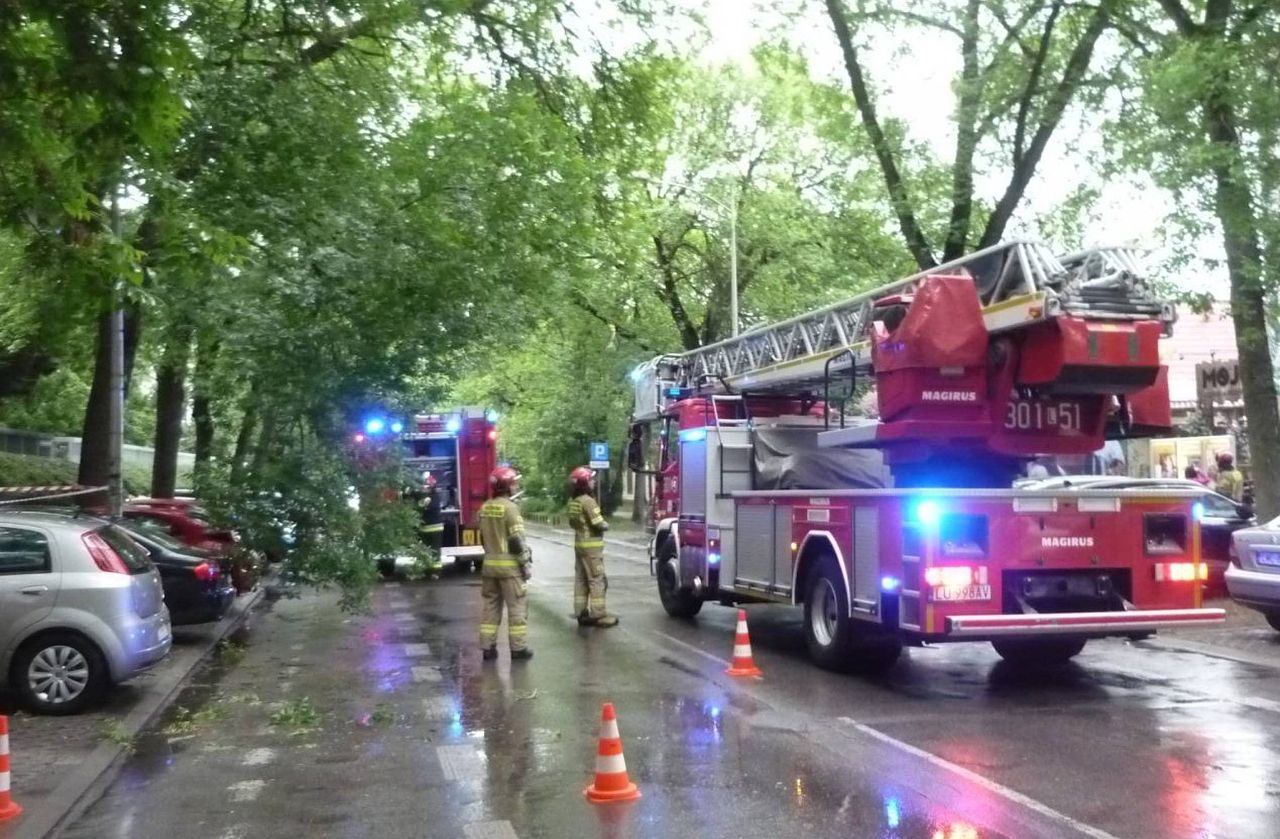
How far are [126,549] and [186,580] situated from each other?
311 centimetres

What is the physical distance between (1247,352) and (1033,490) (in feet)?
22.6

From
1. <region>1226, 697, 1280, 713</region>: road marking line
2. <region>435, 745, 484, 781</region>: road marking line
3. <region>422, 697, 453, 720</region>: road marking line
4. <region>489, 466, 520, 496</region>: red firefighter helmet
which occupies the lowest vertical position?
<region>435, 745, 484, 781</region>: road marking line

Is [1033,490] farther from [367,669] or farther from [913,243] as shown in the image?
[913,243]

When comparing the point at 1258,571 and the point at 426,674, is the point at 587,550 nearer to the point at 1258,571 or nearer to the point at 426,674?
the point at 426,674

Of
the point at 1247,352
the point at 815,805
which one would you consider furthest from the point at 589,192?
the point at 815,805

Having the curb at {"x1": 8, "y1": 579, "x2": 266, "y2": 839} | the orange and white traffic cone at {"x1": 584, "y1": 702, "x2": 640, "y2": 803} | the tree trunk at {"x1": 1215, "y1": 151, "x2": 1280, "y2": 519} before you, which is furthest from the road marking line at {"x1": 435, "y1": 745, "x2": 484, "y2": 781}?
the tree trunk at {"x1": 1215, "y1": 151, "x2": 1280, "y2": 519}

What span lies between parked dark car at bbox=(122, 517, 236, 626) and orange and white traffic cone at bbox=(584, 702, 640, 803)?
7649 mm

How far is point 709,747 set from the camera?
26.9ft

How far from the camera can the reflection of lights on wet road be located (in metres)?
6.36

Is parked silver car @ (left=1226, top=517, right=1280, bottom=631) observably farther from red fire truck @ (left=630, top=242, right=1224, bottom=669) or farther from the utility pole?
the utility pole

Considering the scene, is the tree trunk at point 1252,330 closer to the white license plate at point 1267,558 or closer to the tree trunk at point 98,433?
the white license plate at point 1267,558

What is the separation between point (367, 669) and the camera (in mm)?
12109

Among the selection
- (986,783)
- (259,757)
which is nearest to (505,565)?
(259,757)

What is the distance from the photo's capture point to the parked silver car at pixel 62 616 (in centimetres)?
947
